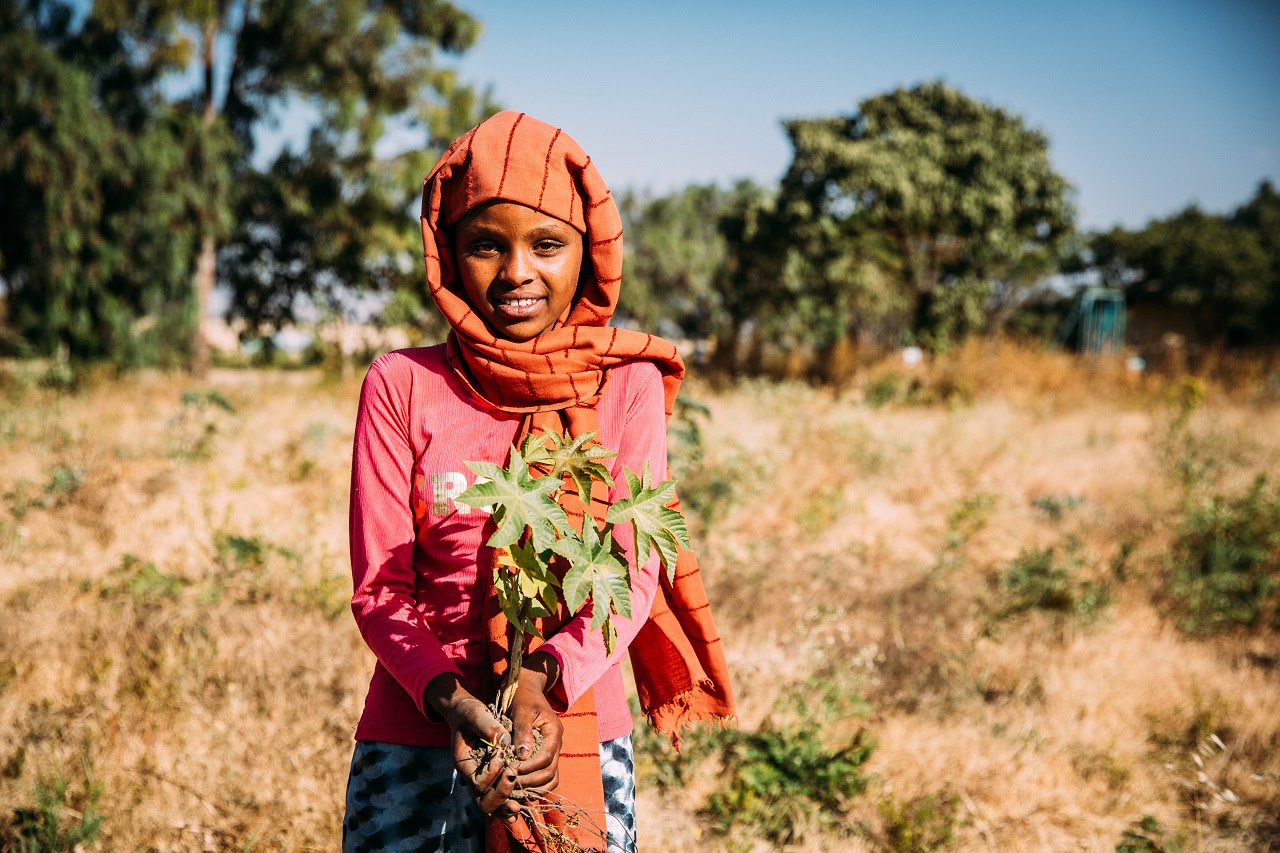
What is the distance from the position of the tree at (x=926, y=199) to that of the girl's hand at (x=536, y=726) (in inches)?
448

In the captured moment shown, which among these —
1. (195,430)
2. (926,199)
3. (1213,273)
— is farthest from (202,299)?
(1213,273)

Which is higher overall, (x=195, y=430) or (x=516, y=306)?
(x=516, y=306)

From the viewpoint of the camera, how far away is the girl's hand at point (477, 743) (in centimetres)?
103

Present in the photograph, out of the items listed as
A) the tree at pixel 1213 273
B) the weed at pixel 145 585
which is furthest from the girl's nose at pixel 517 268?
the tree at pixel 1213 273

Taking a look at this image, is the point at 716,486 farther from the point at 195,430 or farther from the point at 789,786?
the point at 195,430

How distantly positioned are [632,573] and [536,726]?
295 millimetres

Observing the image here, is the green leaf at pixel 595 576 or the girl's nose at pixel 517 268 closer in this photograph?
the green leaf at pixel 595 576

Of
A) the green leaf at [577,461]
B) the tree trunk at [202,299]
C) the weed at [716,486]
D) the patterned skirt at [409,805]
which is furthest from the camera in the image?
the tree trunk at [202,299]

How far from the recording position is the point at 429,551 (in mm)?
1282

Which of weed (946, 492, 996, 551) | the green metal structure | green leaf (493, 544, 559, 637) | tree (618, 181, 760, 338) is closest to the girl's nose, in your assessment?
green leaf (493, 544, 559, 637)

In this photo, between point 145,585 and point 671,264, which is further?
point 671,264

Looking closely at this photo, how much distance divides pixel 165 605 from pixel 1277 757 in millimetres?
4226

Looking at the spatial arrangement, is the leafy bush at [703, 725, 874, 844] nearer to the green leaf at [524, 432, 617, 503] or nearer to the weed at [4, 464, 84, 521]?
the green leaf at [524, 432, 617, 503]

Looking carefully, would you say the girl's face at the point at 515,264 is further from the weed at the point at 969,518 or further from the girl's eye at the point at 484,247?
the weed at the point at 969,518
